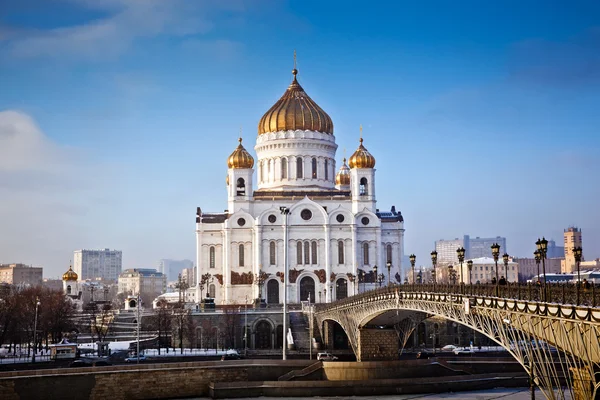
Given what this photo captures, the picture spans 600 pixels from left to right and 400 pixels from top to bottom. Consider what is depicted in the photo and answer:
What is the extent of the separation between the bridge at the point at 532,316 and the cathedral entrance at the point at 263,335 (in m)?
25.8

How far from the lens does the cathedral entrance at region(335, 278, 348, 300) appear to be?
82.8 metres

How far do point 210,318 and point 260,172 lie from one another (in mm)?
20161

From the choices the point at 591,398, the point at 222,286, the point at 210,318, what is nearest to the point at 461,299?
the point at 591,398

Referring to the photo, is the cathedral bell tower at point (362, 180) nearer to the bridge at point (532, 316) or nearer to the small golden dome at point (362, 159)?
the small golden dome at point (362, 159)

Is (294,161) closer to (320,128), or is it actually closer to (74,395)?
(320,128)

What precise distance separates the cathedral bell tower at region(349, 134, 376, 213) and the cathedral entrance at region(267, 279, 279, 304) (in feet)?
34.7

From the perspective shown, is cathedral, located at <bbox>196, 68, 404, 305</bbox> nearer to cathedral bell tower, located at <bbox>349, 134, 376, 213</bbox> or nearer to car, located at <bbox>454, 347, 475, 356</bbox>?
cathedral bell tower, located at <bbox>349, 134, 376, 213</bbox>

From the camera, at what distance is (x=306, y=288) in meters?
82.8

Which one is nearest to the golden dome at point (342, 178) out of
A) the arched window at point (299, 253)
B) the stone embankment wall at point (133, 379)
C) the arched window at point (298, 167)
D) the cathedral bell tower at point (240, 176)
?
the arched window at point (298, 167)

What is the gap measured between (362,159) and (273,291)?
15.7m

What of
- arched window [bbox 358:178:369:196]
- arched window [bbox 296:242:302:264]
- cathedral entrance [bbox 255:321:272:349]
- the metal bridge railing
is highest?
arched window [bbox 358:178:369:196]

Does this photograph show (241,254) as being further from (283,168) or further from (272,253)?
(283,168)

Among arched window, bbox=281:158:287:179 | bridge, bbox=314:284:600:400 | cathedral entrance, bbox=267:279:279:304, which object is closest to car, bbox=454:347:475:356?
bridge, bbox=314:284:600:400

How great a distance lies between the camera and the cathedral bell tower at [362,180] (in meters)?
85.0
